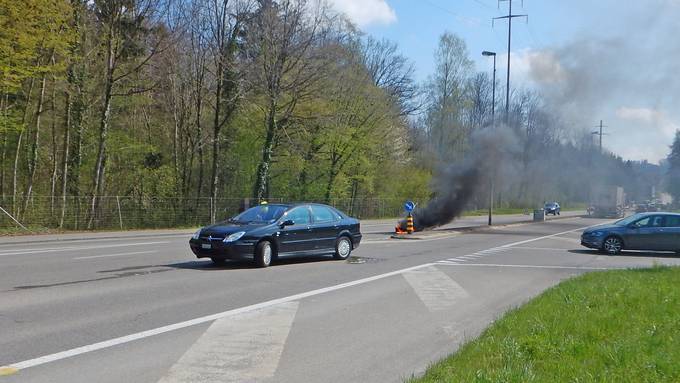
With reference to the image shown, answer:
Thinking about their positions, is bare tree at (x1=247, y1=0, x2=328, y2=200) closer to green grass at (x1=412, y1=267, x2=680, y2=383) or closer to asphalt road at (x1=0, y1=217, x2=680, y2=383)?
asphalt road at (x1=0, y1=217, x2=680, y2=383)

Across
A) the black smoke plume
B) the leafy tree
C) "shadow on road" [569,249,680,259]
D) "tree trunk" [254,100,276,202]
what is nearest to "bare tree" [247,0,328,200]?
"tree trunk" [254,100,276,202]

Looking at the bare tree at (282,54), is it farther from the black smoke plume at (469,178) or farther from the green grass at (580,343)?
the green grass at (580,343)

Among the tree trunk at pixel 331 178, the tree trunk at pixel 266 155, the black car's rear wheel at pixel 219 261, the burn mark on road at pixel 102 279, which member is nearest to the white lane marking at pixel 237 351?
the burn mark on road at pixel 102 279

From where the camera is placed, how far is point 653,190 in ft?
237

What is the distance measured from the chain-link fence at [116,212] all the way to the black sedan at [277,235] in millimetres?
15354

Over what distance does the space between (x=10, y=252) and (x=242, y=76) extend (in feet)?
72.9

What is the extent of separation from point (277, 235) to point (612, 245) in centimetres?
1282

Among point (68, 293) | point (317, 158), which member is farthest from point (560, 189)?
point (68, 293)

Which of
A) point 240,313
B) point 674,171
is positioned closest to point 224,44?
point 240,313

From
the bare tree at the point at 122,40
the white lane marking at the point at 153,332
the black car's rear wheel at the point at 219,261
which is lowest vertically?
the white lane marking at the point at 153,332

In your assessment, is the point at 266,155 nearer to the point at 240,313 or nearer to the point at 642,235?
the point at 642,235

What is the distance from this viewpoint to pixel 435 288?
40.9ft

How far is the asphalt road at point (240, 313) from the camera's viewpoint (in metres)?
6.39

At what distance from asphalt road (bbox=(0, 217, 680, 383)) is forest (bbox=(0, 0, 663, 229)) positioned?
13443 mm
